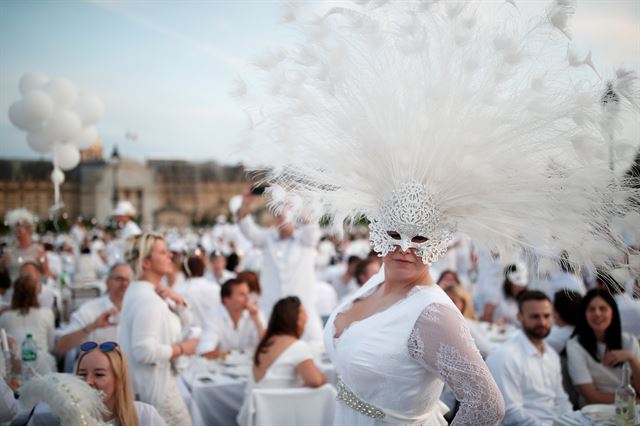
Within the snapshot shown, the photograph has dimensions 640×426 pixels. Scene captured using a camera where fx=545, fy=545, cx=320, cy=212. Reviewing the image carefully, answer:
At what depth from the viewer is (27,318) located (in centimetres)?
462

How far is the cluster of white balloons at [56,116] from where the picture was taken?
6.83 metres

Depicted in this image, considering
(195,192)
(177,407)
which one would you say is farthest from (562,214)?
(195,192)

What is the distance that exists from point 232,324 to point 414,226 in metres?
3.43

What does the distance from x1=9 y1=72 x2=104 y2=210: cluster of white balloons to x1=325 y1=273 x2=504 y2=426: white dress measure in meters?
6.16

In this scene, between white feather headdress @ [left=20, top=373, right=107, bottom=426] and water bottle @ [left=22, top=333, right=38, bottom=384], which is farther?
water bottle @ [left=22, top=333, right=38, bottom=384]

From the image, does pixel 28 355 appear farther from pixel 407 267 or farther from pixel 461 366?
pixel 461 366

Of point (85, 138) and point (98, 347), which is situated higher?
point (85, 138)

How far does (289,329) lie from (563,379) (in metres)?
1.97

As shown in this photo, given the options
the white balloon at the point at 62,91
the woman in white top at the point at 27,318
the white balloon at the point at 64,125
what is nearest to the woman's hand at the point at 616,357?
the woman in white top at the point at 27,318

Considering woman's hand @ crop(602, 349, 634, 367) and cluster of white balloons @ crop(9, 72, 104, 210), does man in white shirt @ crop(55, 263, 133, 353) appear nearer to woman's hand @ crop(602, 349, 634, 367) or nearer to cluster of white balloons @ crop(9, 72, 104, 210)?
woman's hand @ crop(602, 349, 634, 367)

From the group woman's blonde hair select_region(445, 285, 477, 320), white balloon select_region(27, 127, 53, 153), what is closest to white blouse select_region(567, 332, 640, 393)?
woman's blonde hair select_region(445, 285, 477, 320)

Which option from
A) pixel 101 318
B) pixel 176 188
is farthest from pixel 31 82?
pixel 176 188

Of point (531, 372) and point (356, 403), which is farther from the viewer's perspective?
point (531, 372)

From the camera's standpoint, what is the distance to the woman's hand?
351cm
